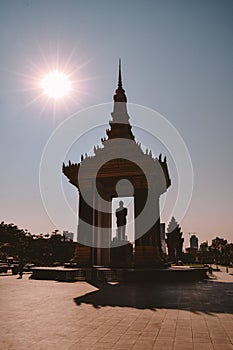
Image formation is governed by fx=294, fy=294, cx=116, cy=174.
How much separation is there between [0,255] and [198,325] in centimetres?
6269

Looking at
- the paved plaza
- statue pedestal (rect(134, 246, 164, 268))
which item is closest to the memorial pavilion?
statue pedestal (rect(134, 246, 164, 268))

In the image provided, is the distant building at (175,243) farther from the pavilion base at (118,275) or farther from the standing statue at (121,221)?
the pavilion base at (118,275)

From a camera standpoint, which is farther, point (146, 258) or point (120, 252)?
point (120, 252)

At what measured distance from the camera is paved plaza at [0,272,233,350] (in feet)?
22.6

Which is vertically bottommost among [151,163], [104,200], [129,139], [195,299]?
[195,299]

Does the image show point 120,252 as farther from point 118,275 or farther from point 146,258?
point 118,275

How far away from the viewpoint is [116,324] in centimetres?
877

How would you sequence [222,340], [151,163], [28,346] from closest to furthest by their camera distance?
[28,346], [222,340], [151,163]

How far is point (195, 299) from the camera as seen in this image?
13758 mm

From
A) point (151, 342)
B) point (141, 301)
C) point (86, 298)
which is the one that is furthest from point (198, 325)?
point (86, 298)

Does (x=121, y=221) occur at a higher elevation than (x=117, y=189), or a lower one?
lower

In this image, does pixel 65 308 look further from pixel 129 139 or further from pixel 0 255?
pixel 0 255

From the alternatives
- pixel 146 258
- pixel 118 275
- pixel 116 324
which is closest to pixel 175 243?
pixel 146 258

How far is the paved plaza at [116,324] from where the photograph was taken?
6.90m
